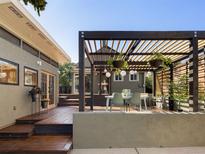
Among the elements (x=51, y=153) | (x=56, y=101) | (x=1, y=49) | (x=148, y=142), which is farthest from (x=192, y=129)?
(x=56, y=101)

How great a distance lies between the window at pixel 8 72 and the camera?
6.17 metres

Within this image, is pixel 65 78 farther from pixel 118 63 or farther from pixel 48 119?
pixel 118 63

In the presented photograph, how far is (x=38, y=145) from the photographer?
4.88 m

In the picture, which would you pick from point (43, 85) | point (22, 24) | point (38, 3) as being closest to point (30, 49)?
point (43, 85)

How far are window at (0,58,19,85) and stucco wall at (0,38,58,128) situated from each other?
132 mm

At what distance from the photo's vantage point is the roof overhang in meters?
4.98

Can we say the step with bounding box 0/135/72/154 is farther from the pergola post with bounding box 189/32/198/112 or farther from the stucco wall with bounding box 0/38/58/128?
the pergola post with bounding box 189/32/198/112

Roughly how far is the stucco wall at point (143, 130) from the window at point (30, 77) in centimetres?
397

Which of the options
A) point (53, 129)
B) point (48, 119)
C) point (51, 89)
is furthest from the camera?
point (51, 89)

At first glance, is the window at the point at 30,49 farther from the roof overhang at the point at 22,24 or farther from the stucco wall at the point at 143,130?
the stucco wall at the point at 143,130

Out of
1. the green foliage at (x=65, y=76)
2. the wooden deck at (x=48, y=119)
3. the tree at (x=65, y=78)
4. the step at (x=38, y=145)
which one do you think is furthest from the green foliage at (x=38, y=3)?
the green foliage at (x=65, y=76)

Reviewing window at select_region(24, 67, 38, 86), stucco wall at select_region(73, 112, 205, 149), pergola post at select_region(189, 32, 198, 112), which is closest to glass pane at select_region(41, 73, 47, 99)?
window at select_region(24, 67, 38, 86)

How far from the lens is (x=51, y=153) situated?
4.50 m

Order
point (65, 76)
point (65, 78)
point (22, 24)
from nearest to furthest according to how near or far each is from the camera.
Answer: point (22, 24)
point (65, 78)
point (65, 76)
